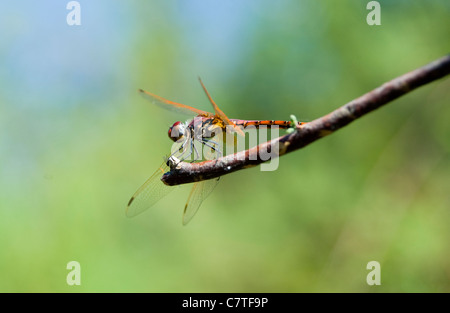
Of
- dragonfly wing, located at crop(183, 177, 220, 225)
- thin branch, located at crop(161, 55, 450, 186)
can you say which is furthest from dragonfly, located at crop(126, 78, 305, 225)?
thin branch, located at crop(161, 55, 450, 186)

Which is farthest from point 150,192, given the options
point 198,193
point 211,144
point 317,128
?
point 317,128

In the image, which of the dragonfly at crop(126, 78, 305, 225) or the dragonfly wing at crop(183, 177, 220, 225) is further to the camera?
the dragonfly wing at crop(183, 177, 220, 225)

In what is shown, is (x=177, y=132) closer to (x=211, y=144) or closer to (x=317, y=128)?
(x=211, y=144)

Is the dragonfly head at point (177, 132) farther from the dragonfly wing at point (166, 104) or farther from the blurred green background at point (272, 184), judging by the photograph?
the blurred green background at point (272, 184)

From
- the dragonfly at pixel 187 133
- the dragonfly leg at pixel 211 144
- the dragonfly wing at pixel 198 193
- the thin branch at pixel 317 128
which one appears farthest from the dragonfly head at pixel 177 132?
the thin branch at pixel 317 128

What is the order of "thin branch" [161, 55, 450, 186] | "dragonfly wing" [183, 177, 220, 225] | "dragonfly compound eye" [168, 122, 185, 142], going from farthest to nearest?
"dragonfly wing" [183, 177, 220, 225] < "dragonfly compound eye" [168, 122, 185, 142] < "thin branch" [161, 55, 450, 186]

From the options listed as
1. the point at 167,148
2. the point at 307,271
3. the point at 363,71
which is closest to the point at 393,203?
the point at 307,271

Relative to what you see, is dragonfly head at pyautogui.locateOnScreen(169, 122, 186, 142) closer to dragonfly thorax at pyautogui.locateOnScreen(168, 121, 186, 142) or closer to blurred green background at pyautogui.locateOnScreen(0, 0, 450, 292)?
dragonfly thorax at pyautogui.locateOnScreen(168, 121, 186, 142)

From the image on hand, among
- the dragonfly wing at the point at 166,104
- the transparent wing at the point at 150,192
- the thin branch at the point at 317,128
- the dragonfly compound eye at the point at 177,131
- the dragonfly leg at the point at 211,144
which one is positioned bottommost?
the thin branch at the point at 317,128
